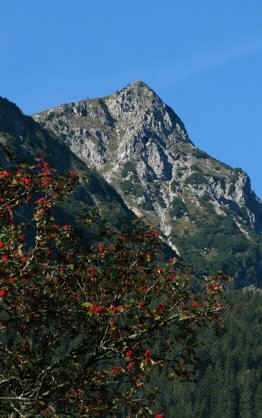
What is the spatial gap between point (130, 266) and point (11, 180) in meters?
5.39

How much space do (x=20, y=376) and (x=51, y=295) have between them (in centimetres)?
289

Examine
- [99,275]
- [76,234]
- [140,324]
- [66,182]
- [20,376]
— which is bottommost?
[20,376]

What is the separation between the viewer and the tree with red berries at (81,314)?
67.7ft

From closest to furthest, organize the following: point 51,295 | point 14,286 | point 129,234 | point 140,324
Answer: point 14,286 → point 140,324 → point 51,295 → point 129,234

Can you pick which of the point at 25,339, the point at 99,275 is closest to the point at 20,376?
the point at 25,339

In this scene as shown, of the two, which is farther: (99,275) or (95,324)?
(99,275)

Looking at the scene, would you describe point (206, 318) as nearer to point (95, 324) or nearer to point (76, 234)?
point (95, 324)

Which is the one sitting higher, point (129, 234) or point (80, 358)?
point (129, 234)

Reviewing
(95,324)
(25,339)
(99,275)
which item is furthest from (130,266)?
(25,339)

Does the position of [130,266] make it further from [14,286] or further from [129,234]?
[14,286]

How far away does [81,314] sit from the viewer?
21906mm

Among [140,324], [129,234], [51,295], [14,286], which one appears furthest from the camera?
[129,234]

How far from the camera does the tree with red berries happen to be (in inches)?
812

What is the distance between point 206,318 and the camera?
2169cm
